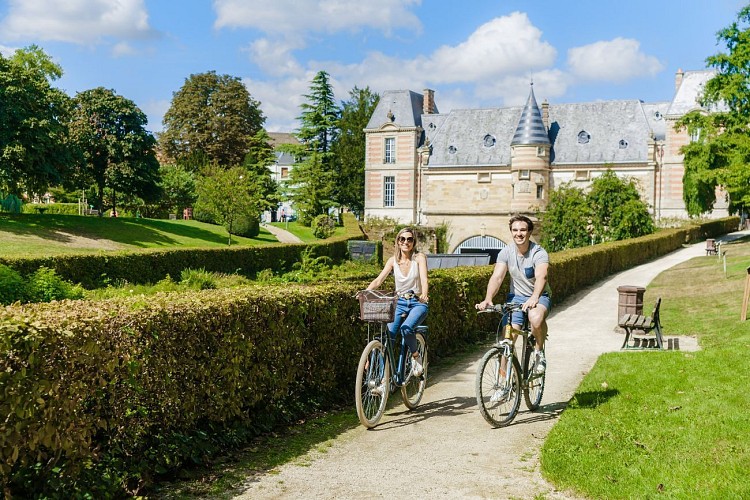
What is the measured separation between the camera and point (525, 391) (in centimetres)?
754

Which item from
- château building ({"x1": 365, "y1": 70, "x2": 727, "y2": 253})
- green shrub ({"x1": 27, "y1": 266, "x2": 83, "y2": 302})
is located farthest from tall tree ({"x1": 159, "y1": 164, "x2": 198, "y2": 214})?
green shrub ({"x1": 27, "y1": 266, "x2": 83, "y2": 302})

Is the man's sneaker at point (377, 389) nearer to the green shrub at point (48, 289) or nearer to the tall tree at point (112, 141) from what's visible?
the green shrub at point (48, 289)

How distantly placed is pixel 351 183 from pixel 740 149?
3774cm

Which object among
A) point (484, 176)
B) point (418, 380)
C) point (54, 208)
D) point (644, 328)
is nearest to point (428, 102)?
point (484, 176)

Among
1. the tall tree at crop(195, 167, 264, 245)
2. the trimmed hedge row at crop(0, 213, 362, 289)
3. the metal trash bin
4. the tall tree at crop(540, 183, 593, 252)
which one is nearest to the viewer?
the metal trash bin

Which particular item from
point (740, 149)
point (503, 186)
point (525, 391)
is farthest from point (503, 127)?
point (525, 391)

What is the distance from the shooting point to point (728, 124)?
37.0 metres

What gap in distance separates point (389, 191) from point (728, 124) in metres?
29.2

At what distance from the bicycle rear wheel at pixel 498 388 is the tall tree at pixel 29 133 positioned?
33584mm

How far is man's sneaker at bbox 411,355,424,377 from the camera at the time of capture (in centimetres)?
754

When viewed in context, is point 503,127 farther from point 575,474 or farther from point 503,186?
point 575,474

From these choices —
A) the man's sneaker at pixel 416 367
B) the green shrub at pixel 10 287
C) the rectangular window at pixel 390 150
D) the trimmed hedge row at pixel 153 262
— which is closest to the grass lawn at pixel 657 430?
the man's sneaker at pixel 416 367

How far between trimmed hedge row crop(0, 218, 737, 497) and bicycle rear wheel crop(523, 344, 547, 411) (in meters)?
2.01

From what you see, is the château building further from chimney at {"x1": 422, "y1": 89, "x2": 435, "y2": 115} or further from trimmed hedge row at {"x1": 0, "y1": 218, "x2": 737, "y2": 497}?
trimmed hedge row at {"x1": 0, "y1": 218, "x2": 737, "y2": 497}
